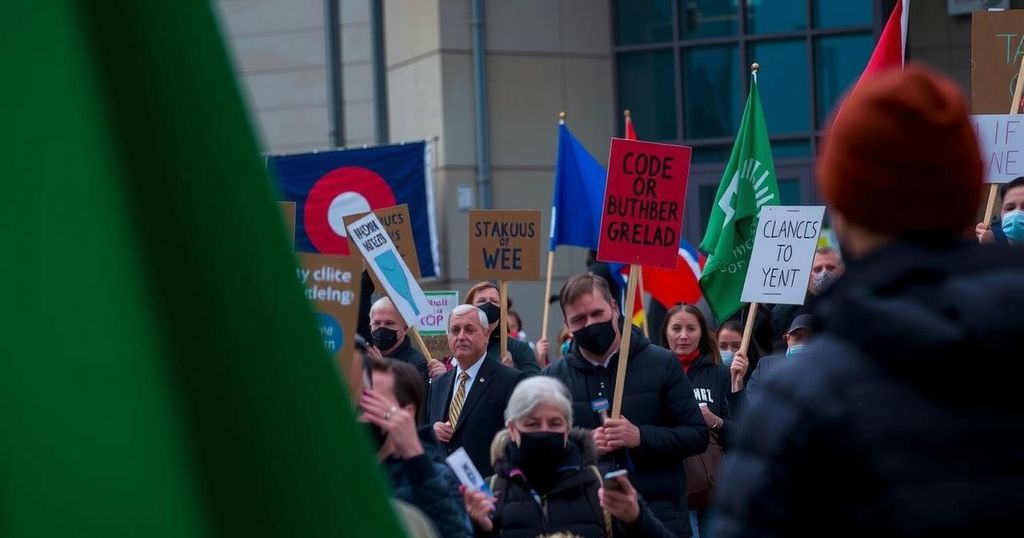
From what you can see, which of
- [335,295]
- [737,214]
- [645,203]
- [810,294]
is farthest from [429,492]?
[737,214]

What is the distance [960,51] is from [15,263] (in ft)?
57.5

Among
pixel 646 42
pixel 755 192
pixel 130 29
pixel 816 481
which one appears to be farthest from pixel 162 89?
pixel 646 42

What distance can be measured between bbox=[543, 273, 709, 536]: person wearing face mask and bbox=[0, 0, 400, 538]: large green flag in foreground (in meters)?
5.05

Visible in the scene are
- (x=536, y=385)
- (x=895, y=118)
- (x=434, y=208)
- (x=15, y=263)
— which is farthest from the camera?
(x=434, y=208)

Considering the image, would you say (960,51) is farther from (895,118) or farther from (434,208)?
(895,118)

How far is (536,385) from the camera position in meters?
5.37

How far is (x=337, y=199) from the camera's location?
1705cm

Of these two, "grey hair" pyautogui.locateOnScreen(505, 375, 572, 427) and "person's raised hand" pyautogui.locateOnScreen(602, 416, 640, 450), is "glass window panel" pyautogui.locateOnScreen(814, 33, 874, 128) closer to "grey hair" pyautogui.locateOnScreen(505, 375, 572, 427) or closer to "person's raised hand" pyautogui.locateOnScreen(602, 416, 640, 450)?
"person's raised hand" pyautogui.locateOnScreen(602, 416, 640, 450)

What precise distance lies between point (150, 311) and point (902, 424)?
933 millimetres

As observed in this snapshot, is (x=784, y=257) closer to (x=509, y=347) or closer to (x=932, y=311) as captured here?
(x=509, y=347)

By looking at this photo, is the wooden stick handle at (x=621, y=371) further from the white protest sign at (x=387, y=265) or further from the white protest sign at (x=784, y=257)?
the white protest sign at (x=784, y=257)

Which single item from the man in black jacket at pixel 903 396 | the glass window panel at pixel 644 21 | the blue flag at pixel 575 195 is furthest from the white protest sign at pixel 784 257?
the glass window panel at pixel 644 21

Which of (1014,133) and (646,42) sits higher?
(646,42)

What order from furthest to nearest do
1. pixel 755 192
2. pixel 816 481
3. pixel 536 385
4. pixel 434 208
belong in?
pixel 434 208 → pixel 755 192 → pixel 536 385 → pixel 816 481
